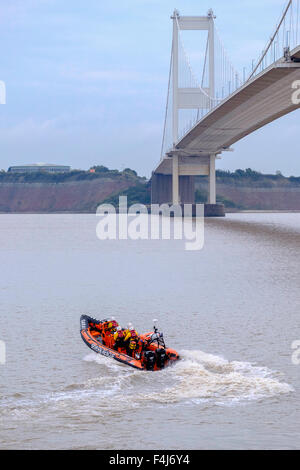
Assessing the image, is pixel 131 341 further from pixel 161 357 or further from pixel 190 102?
pixel 190 102

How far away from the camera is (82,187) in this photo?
6501 inches

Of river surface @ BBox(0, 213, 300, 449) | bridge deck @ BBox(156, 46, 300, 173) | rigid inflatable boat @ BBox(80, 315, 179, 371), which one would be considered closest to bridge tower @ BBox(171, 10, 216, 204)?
bridge deck @ BBox(156, 46, 300, 173)

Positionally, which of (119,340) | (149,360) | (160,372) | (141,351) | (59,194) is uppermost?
(59,194)

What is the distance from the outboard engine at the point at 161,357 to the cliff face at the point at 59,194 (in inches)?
5455

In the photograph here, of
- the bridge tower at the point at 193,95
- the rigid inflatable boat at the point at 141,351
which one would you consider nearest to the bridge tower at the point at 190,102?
the bridge tower at the point at 193,95

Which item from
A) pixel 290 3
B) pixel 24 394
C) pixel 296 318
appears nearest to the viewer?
pixel 24 394

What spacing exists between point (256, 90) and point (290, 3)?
A: 5.56m

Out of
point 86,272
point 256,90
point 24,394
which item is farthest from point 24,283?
point 256,90

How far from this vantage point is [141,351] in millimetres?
14906

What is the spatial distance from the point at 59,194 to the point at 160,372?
15440 centimetres

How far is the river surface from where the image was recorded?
10938mm

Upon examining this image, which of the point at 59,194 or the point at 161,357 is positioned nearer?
the point at 161,357

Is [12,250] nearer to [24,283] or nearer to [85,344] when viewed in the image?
[24,283]

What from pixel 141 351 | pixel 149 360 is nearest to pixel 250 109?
pixel 141 351
